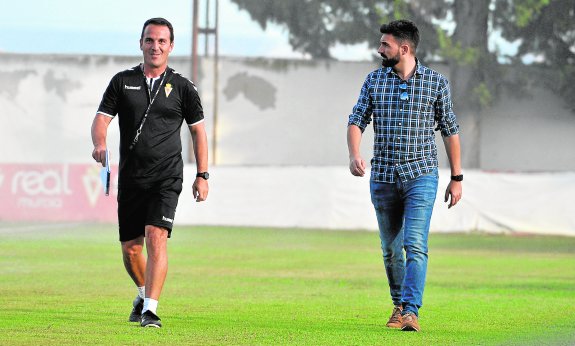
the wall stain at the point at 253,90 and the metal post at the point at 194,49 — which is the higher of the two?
the metal post at the point at 194,49

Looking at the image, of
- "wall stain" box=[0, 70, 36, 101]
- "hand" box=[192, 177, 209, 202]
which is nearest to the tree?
"wall stain" box=[0, 70, 36, 101]

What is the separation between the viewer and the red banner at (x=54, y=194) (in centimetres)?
3216

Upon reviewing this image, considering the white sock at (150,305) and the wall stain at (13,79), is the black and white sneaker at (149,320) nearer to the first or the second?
the white sock at (150,305)

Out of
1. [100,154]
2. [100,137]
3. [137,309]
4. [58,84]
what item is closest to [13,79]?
[58,84]

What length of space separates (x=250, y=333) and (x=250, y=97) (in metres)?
38.9

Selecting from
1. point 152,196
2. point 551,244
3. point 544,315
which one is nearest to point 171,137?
point 152,196

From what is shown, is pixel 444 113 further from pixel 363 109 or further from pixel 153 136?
pixel 153 136

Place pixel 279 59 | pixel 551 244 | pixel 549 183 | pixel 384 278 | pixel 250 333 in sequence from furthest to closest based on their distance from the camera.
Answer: pixel 279 59 < pixel 549 183 < pixel 551 244 < pixel 384 278 < pixel 250 333

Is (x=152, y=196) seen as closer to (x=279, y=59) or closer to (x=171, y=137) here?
(x=171, y=137)

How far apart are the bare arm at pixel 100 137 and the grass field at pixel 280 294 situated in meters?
1.12

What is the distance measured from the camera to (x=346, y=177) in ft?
103

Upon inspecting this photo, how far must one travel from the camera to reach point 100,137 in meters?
9.88

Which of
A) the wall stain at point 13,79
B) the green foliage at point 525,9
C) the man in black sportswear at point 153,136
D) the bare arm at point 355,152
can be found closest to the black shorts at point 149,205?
the man in black sportswear at point 153,136

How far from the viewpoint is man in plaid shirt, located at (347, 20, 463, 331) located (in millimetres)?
9828
